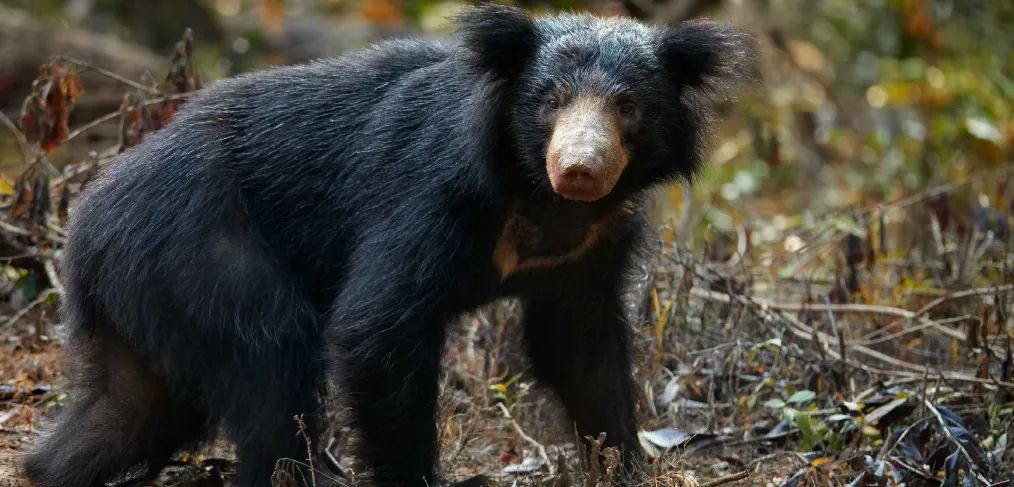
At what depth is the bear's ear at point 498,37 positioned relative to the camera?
3865mm

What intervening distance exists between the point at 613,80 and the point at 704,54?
411 mm

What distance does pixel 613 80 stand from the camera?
3738 millimetres

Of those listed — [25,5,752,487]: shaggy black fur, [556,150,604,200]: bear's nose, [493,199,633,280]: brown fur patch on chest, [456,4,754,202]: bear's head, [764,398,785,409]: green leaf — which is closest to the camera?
[556,150,604,200]: bear's nose

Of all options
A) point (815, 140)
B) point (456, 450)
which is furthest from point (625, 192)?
point (815, 140)

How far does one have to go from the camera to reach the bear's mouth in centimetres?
340

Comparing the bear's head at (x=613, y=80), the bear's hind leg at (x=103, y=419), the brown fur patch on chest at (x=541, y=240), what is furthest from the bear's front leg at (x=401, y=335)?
the bear's hind leg at (x=103, y=419)

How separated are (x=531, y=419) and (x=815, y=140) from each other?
6.42 metres

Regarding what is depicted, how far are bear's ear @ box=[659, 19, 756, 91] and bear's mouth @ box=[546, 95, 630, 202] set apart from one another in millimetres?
424

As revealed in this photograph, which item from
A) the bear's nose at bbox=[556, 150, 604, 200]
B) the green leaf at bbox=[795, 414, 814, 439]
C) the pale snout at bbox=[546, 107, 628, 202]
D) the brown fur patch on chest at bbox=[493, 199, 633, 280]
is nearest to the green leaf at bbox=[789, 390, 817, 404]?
the green leaf at bbox=[795, 414, 814, 439]

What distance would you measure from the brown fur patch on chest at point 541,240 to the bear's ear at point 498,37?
1.63 feet

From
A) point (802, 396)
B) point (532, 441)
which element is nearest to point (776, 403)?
point (802, 396)

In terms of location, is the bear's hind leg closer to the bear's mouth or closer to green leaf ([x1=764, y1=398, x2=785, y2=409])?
the bear's mouth

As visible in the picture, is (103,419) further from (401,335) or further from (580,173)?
(580,173)

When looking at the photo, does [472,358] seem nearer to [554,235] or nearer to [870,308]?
[554,235]
